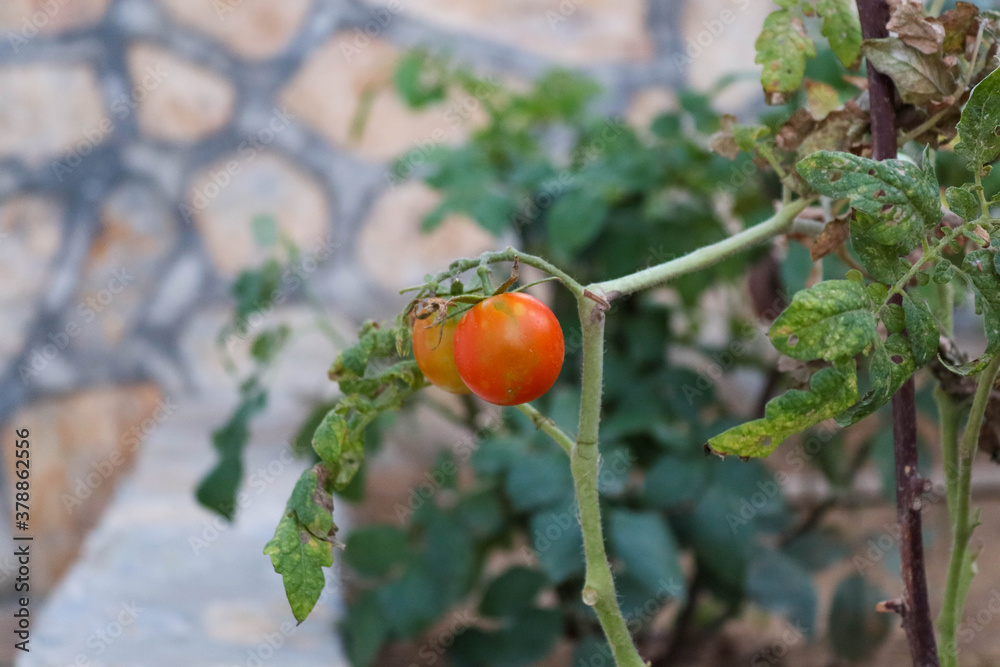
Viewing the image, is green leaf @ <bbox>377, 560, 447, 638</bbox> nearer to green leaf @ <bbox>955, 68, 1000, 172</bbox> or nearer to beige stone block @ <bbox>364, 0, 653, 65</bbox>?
green leaf @ <bbox>955, 68, 1000, 172</bbox>

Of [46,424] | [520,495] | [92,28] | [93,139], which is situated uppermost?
[92,28]

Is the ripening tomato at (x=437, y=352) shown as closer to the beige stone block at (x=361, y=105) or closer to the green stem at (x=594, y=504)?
the green stem at (x=594, y=504)

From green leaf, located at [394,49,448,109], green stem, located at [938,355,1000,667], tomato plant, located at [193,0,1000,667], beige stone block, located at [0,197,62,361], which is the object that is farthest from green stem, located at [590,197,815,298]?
beige stone block, located at [0,197,62,361]

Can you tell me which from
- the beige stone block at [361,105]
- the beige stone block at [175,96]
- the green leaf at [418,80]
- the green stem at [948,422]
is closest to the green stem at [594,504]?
the green stem at [948,422]

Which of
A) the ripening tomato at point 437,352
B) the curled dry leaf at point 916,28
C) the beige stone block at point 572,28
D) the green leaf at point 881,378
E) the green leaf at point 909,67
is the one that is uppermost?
the beige stone block at point 572,28

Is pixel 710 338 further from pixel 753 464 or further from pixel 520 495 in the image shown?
pixel 520 495

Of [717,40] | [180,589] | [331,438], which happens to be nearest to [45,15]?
[180,589]

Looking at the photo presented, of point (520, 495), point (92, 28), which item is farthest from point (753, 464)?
point (92, 28)
